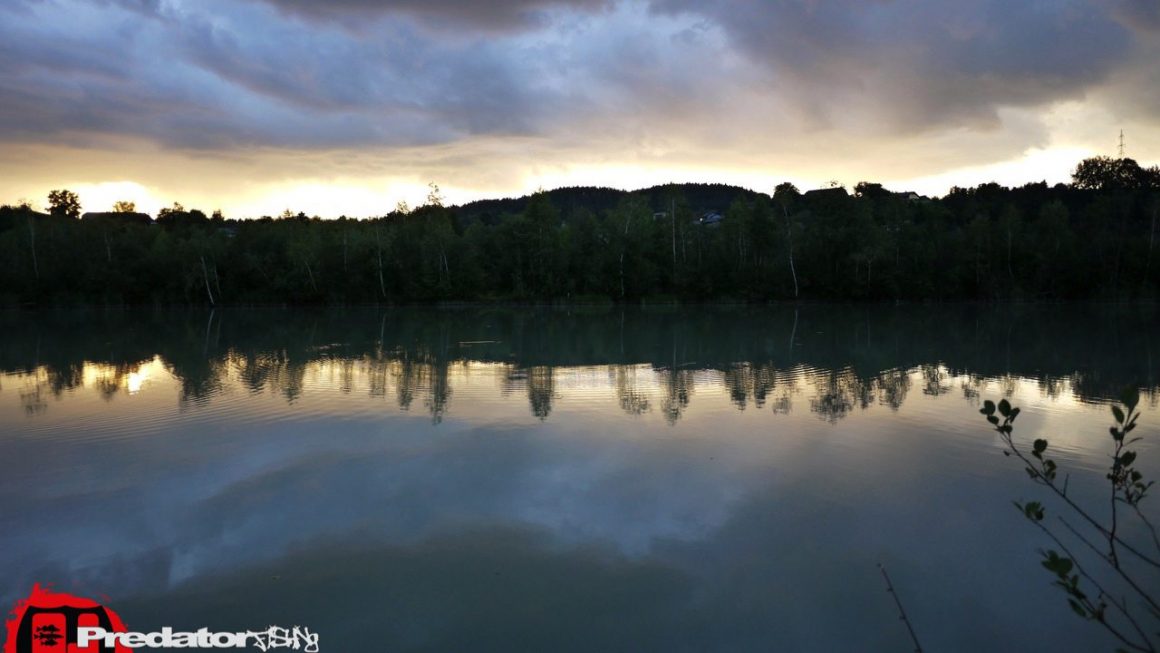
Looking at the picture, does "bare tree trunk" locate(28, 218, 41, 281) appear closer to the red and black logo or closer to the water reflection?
the water reflection

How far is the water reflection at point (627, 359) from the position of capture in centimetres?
1412

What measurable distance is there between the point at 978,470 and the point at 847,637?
4.78m

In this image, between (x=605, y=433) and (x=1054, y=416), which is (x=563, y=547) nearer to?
(x=605, y=433)

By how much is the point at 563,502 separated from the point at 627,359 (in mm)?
12402

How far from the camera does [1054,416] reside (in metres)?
11.3

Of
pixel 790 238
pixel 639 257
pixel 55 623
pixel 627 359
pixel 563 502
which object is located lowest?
pixel 55 623

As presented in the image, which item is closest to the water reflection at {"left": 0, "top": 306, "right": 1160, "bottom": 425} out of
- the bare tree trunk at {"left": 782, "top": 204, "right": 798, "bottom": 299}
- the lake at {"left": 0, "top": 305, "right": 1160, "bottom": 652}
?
the lake at {"left": 0, "top": 305, "right": 1160, "bottom": 652}

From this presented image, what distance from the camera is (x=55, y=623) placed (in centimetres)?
521

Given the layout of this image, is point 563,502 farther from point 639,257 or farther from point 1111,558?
point 639,257

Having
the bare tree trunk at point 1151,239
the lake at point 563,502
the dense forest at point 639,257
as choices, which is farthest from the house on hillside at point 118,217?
the bare tree trunk at point 1151,239

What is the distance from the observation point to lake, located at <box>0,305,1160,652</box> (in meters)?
5.15

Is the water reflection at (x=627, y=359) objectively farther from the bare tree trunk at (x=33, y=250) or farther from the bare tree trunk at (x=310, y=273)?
the bare tree trunk at (x=33, y=250)

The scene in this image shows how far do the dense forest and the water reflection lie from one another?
17.2m

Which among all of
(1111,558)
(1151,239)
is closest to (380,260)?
(1111,558)
